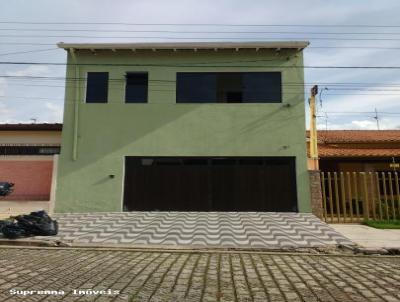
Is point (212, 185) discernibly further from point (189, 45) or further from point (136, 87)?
point (189, 45)

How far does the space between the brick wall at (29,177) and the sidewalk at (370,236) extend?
1108 cm

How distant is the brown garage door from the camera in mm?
13805

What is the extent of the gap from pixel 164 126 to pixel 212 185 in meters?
3.05

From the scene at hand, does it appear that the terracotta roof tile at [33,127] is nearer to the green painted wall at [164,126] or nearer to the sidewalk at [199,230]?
the green painted wall at [164,126]

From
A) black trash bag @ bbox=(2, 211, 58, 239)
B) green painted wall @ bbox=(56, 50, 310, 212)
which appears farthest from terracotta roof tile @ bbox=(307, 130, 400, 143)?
black trash bag @ bbox=(2, 211, 58, 239)

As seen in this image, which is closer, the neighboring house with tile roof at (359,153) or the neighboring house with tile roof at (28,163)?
the neighboring house with tile roof at (28,163)

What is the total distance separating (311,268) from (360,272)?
0.81 meters

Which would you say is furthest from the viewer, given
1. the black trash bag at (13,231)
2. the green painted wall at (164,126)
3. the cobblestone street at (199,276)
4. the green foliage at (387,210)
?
the green painted wall at (164,126)

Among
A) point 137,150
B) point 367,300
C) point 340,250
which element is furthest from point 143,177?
point 367,300

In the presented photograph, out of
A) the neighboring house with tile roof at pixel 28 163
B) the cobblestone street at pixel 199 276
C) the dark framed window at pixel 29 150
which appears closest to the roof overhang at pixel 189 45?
the neighboring house with tile roof at pixel 28 163

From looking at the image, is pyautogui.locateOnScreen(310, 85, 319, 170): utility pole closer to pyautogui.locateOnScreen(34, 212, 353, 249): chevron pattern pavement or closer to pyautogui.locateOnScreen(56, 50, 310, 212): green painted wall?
pyautogui.locateOnScreen(56, 50, 310, 212): green painted wall

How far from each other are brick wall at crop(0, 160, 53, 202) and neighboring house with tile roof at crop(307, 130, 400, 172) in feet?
38.8

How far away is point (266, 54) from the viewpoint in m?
14.4

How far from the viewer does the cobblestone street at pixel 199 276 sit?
4664 millimetres
